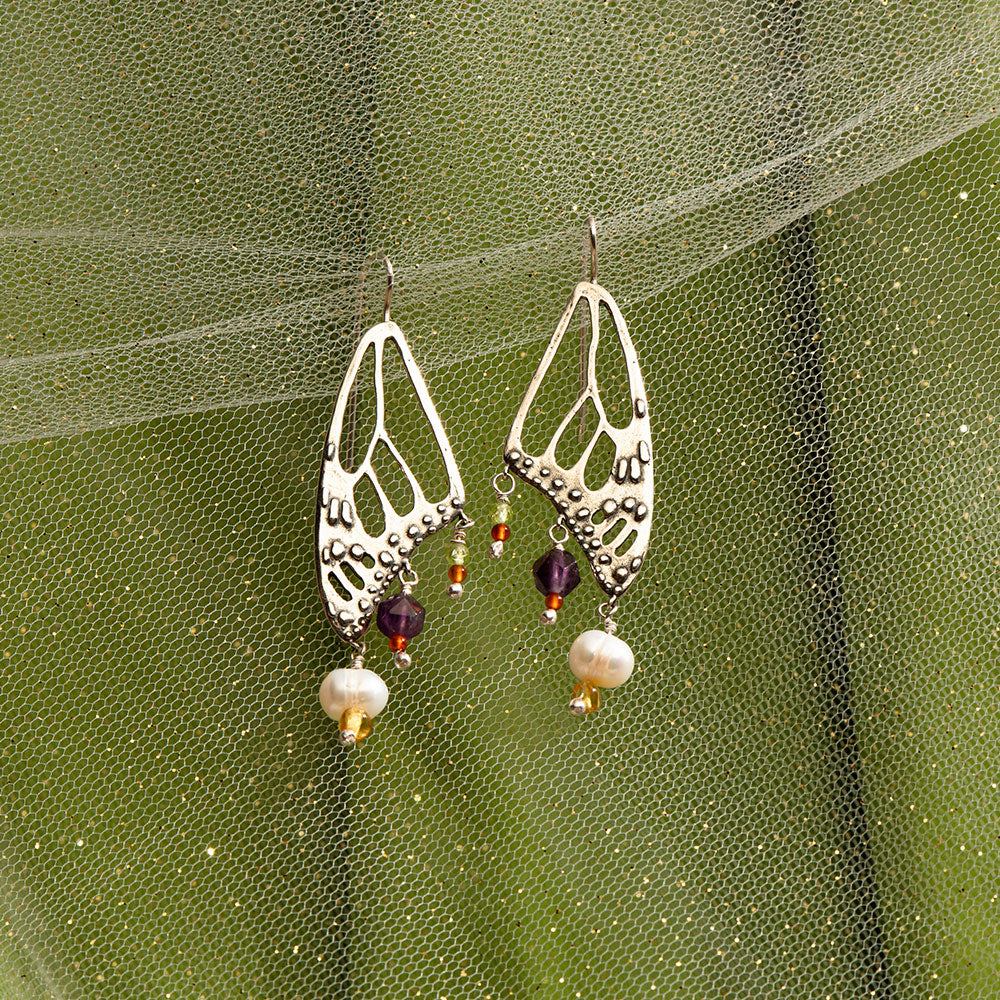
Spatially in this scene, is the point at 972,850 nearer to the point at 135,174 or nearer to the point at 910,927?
the point at 910,927

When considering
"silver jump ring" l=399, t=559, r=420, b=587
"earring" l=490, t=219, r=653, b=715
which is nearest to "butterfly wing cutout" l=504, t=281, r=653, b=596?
"earring" l=490, t=219, r=653, b=715

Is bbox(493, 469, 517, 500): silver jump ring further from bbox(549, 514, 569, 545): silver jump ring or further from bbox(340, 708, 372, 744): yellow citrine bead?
bbox(340, 708, 372, 744): yellow citrine bead

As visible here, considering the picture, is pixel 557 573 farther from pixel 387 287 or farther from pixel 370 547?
pixel 387 287

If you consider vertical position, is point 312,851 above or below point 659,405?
below

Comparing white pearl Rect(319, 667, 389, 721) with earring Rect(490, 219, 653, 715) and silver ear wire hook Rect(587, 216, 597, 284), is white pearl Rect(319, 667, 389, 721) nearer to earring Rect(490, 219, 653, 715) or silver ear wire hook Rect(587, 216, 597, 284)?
earring Rect(490, 219, 653, 715)

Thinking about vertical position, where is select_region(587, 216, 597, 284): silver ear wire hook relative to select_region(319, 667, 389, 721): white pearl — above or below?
above

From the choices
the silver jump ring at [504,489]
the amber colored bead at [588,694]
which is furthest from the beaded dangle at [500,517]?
the amber colored bead at [588,694]

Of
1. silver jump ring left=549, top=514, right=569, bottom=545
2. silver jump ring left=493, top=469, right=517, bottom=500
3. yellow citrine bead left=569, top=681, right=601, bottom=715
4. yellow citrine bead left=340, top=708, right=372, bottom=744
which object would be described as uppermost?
silver jump ring left=493, top=469, right=517, bottom=500

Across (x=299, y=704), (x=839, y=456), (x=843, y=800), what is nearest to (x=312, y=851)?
(x=299, y=704)
